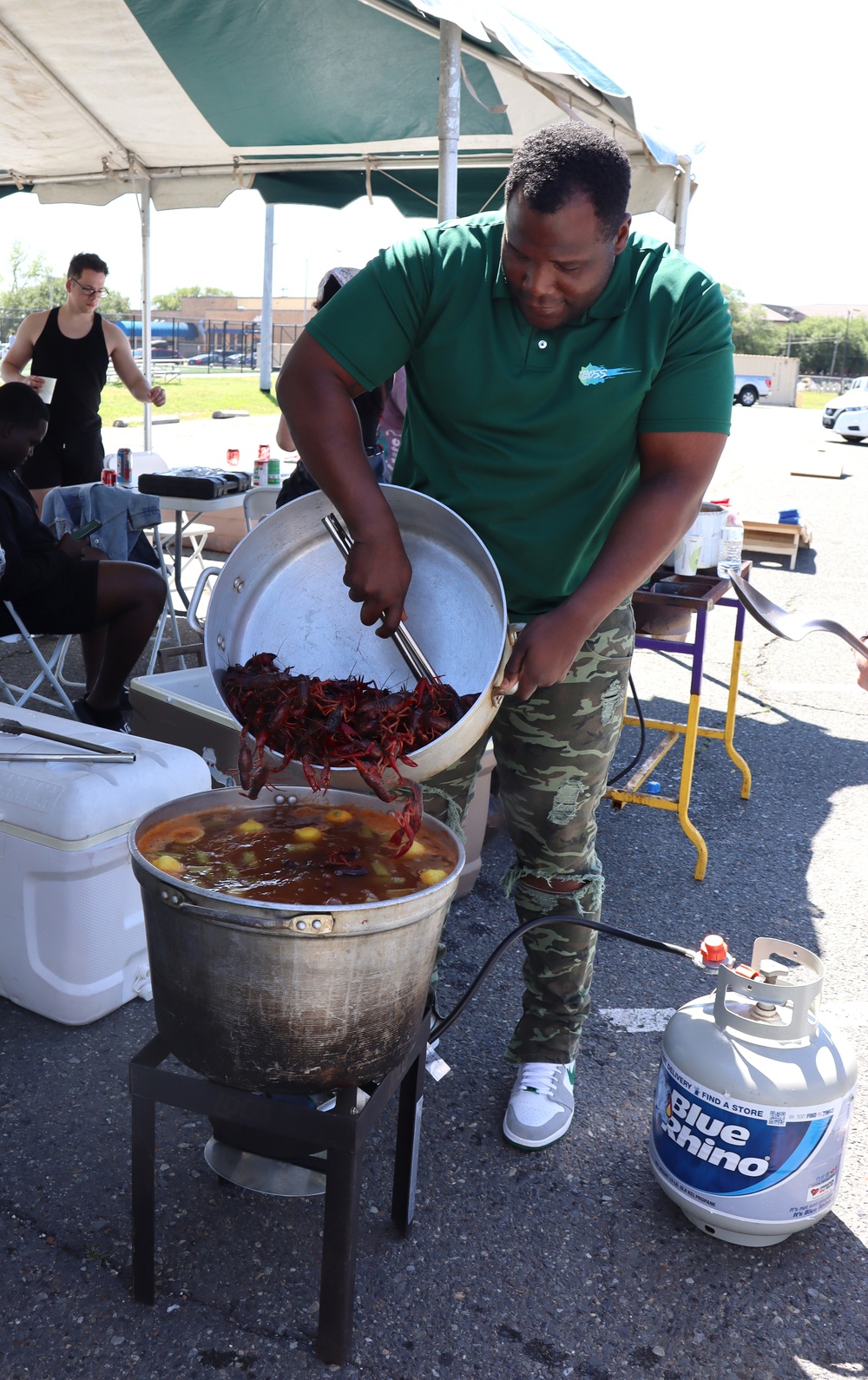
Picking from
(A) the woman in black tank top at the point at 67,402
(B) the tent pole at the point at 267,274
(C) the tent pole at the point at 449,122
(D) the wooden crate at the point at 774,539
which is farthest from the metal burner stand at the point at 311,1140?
(B) the tent pole at the point at 267,274

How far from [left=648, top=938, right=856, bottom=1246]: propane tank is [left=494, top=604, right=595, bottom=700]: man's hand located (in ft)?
2.79

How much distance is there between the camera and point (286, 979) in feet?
5.40

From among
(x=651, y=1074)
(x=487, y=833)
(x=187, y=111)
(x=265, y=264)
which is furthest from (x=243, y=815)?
(x=265, y=264)

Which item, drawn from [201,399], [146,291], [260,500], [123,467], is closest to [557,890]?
[260,500]

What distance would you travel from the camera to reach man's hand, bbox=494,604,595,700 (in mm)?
1851

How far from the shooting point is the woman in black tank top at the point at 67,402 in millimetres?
6629

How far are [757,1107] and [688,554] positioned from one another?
289 centimetres

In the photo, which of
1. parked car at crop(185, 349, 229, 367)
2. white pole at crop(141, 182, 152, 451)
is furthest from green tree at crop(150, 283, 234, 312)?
white pole at crop(141, 182, 152, 451)

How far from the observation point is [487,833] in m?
4.39

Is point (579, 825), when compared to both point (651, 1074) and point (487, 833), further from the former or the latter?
point (487, 833)

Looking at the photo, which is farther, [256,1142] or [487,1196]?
[487,1196]

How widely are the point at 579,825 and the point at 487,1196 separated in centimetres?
89

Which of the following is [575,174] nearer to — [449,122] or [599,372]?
[599,372]

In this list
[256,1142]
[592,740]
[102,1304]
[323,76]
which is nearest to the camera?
[102,1304]
